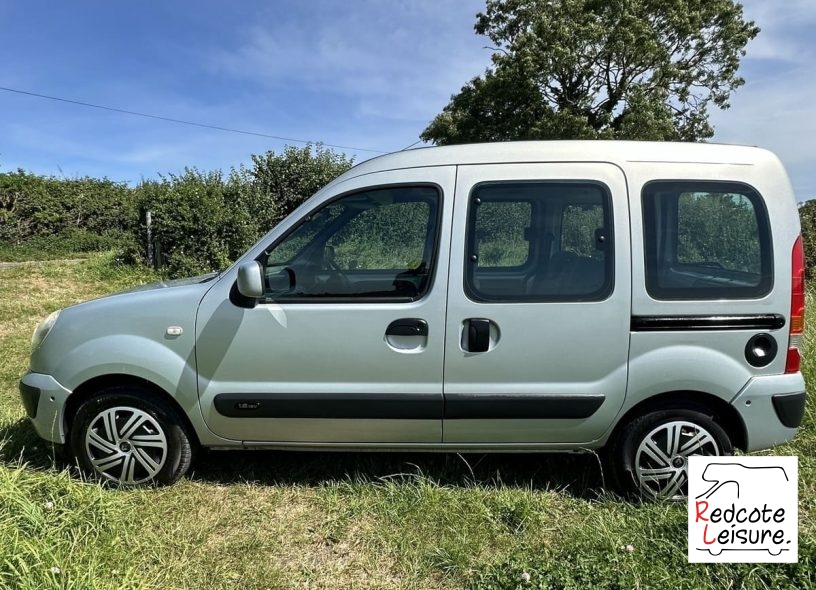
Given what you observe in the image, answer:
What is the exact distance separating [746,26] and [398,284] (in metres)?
25.6

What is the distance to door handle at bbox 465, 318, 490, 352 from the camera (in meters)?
2.67

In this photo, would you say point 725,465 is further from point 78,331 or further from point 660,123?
point 660,123

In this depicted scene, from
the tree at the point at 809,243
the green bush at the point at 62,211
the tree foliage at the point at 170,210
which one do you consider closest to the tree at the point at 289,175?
the tree foliage at the point at 170,210

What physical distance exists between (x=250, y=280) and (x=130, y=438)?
118 centimetres

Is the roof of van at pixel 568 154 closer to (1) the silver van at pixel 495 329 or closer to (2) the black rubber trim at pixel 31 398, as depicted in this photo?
(1) the silver van at pixel 495 329

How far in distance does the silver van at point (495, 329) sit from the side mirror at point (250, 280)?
1 cm

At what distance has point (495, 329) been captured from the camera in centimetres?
268

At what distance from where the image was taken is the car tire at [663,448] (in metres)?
2.73

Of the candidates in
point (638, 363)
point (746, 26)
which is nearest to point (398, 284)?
point (638, 363)

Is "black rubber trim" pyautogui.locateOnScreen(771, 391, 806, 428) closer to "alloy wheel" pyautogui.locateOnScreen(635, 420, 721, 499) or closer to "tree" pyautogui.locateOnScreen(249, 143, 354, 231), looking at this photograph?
"alloy wheel" pyautogui.locateOnScreen(635, 420, 721, 499)

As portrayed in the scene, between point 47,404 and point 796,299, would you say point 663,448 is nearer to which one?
point 796,299

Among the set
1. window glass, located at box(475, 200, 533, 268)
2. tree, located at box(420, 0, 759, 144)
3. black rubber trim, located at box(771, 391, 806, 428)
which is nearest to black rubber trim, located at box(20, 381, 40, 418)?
window glass, located at box(475, 200, 533, 268)

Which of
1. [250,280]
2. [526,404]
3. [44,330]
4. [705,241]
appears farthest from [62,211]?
[705,241]

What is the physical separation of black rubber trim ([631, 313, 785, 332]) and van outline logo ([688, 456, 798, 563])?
63 centimetres
